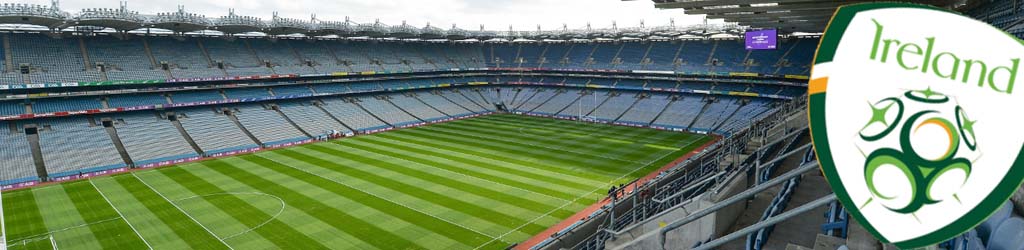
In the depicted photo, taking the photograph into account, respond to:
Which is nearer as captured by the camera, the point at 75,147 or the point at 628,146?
the point at 75,147

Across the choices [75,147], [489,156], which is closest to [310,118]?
[75,147]

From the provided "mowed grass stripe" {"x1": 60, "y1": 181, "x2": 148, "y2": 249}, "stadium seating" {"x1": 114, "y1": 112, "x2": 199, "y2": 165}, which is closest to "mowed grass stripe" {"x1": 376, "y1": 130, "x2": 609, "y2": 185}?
"stadium seating" {"x1": 114, "y1": 112, "x2": 199, "y2": 165}

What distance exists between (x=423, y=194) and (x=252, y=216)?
8.59 metres

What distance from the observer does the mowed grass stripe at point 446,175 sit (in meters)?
27.9

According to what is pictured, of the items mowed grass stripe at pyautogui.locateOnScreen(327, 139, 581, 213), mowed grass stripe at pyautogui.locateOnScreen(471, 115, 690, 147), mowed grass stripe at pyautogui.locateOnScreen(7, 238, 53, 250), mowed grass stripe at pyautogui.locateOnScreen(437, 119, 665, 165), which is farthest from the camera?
mowed grass stripe at pyautogui.locateOnScreen(471, 115, 690, 147)

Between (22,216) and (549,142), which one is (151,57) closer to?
(22,216)

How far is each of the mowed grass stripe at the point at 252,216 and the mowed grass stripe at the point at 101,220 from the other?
406cm

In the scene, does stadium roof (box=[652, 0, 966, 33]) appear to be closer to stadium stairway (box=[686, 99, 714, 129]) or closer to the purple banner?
the purple banner

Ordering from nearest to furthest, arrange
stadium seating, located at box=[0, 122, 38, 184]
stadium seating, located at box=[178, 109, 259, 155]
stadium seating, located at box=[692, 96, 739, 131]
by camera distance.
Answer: stadium seating, located at box=[0, 122, 38, 184], stadium seating, located at box=[178, 109, 259, 155], stadium seating, located at box=[692, 96, 739, 131]

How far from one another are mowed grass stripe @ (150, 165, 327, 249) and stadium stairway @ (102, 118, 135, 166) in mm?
7363

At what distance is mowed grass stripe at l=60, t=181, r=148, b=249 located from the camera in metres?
22.6

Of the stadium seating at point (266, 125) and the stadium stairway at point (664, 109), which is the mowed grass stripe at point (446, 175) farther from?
the stadium stairway at point (664, 109)

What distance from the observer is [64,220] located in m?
25.6

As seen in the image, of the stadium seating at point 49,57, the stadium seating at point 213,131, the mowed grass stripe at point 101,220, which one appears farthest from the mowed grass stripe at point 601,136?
the stadium seating at point 49,57
